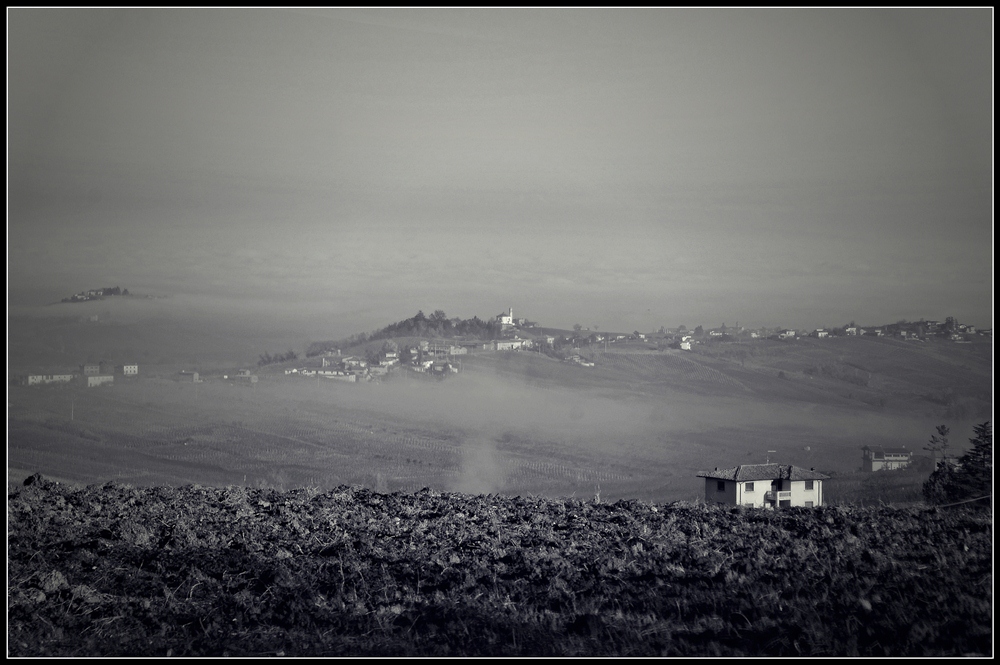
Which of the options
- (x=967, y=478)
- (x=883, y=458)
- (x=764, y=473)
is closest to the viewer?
(x=967, y=478)

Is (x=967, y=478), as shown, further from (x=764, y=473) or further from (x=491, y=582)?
(x=491, y=582)

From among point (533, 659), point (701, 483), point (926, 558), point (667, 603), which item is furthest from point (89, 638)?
point (701, 483)

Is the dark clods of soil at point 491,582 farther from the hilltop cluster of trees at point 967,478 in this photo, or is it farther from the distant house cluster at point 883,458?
the distant house cluster at point 883,458

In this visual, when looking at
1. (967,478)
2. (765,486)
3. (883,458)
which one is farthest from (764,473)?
(883,458)

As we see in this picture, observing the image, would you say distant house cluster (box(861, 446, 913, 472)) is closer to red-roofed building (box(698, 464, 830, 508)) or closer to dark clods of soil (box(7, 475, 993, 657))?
red-roofed building (box(698, 464, 830, 508))

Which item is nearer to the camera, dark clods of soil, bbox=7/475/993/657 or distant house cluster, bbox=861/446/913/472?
dark clods of soil, bbox=7/475/993/657

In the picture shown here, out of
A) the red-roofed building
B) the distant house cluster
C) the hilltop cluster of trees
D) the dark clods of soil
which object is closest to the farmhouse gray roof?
the red-roofed building
